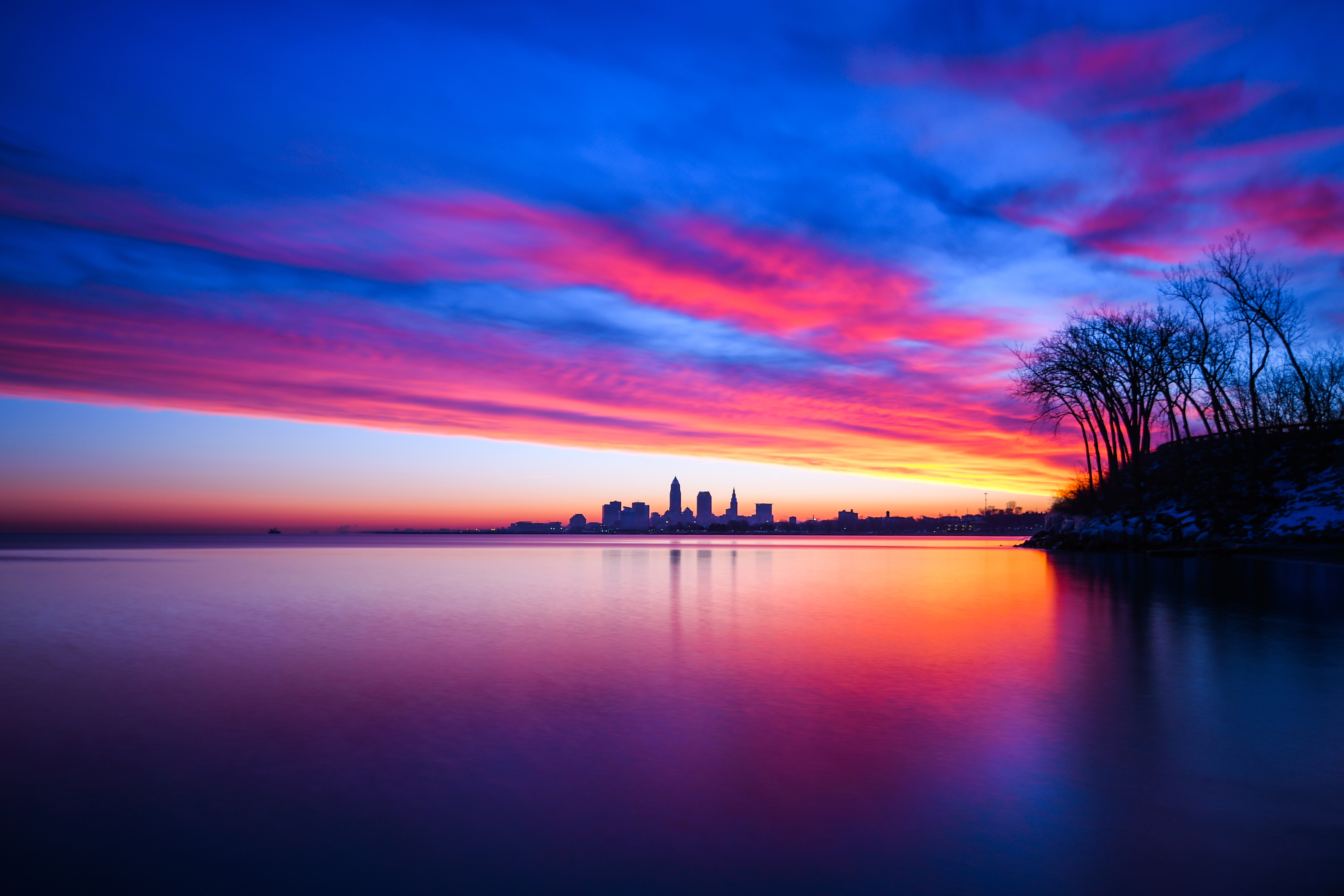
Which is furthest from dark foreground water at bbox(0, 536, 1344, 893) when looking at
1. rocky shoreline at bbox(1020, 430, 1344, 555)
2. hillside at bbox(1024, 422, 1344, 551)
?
hillside at bbox(1024, 422, 1344, 551)

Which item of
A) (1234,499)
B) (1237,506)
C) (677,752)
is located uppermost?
(1234,499)

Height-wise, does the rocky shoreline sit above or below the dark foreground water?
above

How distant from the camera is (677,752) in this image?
5.20 metres

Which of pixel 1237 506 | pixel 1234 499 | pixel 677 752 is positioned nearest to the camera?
pixel 677 752

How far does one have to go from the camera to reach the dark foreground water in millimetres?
3379

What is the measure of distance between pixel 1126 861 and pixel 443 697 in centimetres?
571

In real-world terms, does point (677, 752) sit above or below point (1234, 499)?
below

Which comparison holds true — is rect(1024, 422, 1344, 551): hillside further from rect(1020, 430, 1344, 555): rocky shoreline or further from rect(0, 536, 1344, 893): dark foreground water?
rect(0, 536, 1344, 893): dark foreground water

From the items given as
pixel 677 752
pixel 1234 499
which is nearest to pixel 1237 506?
pixel 1234 499

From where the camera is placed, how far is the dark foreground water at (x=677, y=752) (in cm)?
338

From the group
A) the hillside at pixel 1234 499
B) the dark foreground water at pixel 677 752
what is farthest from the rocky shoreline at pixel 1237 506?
the dark foreground water at pixel 677 752

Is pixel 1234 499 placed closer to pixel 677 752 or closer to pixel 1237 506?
pixel 1237 506

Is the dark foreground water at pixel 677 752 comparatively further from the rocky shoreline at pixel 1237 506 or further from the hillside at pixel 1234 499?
the hillside at pixel 1234 499

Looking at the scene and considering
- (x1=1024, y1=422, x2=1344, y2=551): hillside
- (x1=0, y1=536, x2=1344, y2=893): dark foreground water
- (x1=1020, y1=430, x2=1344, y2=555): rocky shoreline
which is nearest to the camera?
(x1=0, y1=536, x2=1344, y2=893): dark foreground water
